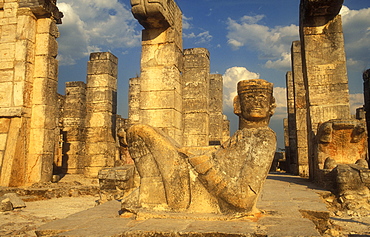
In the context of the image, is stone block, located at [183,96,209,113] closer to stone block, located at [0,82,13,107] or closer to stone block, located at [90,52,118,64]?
stone block, located at [90,52,118,64]

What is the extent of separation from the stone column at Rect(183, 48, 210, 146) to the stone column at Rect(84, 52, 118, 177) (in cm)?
358

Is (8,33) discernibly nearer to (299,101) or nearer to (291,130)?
(299,101)

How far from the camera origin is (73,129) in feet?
49.2

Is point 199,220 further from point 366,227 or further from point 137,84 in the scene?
point 137,84

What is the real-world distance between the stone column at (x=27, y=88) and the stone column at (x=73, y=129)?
5336mm

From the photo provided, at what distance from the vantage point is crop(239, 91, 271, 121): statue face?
3.81 metres

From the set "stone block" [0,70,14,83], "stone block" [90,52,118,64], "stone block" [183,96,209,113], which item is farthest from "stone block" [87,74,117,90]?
"stone block" [0,70,14,83]

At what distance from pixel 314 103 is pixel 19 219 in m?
7.34

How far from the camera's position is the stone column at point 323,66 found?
8.19m

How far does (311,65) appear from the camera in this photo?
845 cm

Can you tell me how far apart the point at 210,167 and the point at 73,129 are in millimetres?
12933


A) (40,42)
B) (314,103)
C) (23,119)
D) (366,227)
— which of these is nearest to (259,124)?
(366,227)

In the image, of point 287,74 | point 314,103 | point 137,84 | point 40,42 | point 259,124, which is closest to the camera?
point 259,124

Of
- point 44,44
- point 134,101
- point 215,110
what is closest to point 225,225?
point 44,44
